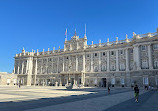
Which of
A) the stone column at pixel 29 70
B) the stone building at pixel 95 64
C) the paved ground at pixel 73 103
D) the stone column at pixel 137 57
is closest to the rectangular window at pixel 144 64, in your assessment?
the stone building at pixel 95 64

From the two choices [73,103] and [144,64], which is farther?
[144,64]

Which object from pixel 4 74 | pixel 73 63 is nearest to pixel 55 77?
pixel 73 63

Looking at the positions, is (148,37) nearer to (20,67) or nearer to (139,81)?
(139,81)

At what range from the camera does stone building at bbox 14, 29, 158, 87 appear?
44406mm

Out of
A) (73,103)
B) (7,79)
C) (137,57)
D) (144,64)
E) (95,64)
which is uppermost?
(137,57)

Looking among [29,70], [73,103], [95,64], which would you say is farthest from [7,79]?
[73,103]

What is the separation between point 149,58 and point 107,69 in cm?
1484

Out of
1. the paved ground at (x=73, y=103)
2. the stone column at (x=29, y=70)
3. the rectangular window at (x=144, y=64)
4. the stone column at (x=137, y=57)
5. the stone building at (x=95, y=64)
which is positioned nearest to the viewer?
the paved ground at (x=73, y=103)

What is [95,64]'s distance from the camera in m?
57.0

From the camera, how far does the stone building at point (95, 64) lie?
44.4m

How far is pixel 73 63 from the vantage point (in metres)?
62.6

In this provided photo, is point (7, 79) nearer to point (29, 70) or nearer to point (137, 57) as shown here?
point (29, 70)

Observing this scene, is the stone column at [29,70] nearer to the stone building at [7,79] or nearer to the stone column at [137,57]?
the stone building at [7,79]

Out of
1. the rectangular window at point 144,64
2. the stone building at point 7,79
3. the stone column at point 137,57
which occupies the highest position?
the stone column at point 137,57
